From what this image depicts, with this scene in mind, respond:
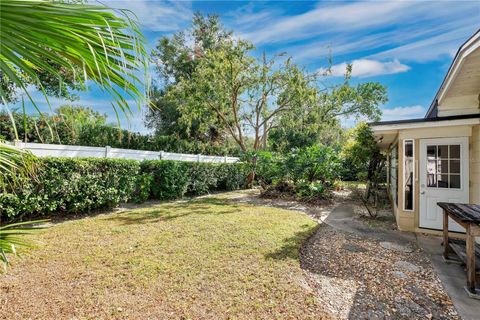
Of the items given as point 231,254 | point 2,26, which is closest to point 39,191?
point 231,254

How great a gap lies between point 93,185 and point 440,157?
29.0 ft

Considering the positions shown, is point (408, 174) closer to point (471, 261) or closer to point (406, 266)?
point (406, 266)

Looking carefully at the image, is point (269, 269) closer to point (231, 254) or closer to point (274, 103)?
point (231, 254)

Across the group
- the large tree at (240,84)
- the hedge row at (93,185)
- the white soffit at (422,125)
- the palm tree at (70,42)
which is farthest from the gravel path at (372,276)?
the large tree at (240,84)

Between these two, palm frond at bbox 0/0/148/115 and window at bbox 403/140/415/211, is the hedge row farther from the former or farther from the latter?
window at bbox 403/140/415/211

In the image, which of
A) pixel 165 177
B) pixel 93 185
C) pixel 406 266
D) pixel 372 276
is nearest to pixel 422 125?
pixel 406 266

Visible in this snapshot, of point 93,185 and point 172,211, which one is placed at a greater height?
point 93,185

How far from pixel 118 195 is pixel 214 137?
486 inches

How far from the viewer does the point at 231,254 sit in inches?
161

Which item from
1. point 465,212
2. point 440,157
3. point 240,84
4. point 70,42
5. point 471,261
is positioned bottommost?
point 471,261

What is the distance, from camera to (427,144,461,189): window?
17.6 ft

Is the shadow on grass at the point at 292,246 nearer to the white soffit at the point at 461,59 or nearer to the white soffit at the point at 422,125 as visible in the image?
the white soffit at the point at 422,125

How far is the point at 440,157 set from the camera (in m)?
5.56

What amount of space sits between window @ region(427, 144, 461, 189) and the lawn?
10.8ft
